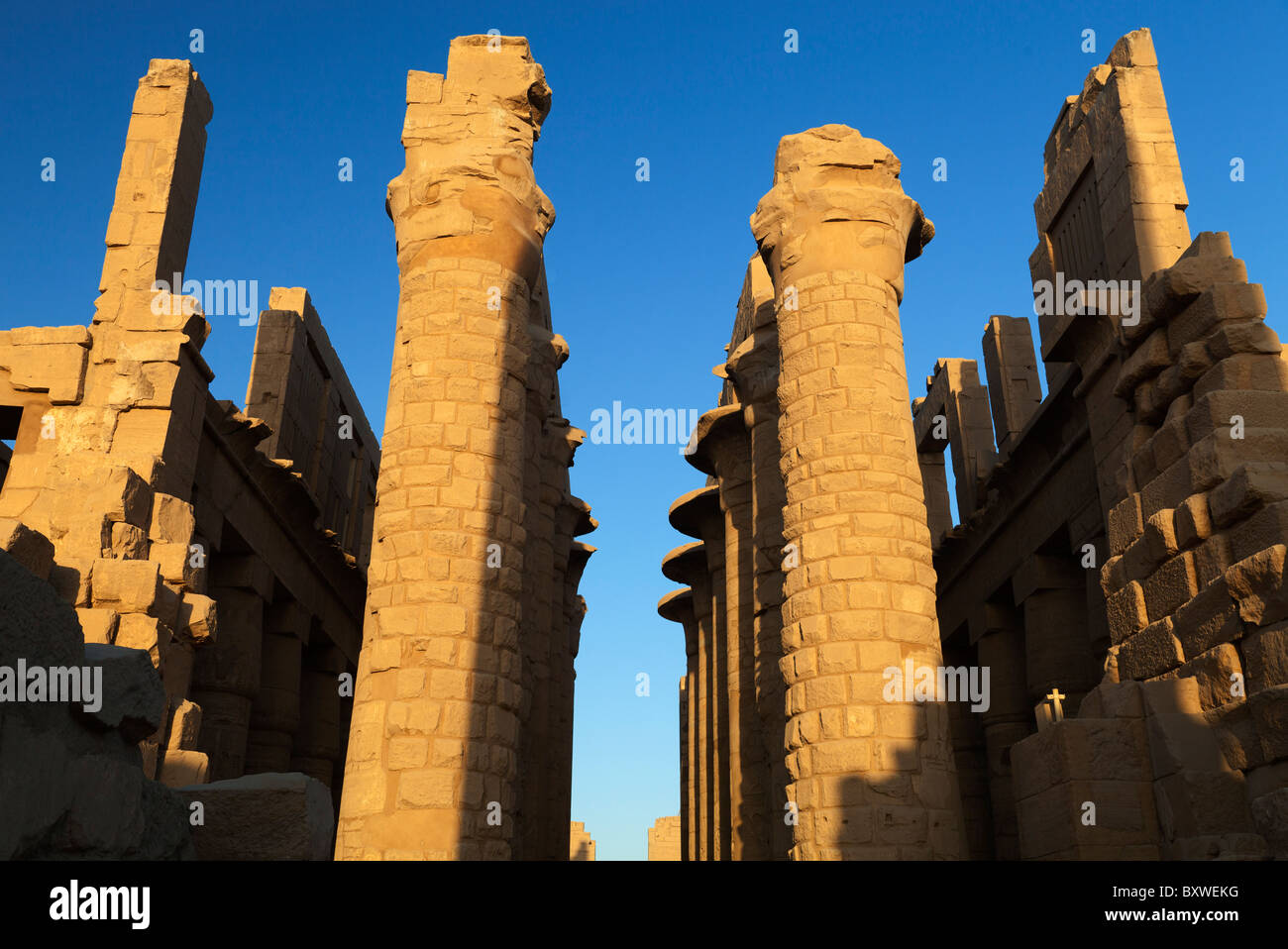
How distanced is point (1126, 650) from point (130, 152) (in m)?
12.1

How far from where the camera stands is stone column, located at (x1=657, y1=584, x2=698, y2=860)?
23047 mm

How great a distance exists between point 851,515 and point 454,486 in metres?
3.94

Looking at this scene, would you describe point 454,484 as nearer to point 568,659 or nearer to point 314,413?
point 314,413

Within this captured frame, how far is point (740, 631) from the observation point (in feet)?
53.8

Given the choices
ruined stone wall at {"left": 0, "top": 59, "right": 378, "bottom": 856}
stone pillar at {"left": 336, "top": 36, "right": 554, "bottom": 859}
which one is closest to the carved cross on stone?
stone pillar at {"left": 336, "top": 36, "right": 554, "bottom": 859}

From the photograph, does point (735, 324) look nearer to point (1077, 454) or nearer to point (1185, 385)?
point (1077, 454)

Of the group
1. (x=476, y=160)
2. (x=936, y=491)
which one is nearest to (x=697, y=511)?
(x=936, y=491)

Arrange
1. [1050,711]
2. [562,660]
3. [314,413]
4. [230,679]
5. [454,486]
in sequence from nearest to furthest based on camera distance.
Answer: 1. [1050,711]
2. [454,486]
3. [230,679]
4. [314,413]
5. [562,660]

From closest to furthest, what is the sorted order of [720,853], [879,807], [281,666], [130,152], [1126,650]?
[1126,650] → [879,807] → [130,152] → [281,666] → [720,853]

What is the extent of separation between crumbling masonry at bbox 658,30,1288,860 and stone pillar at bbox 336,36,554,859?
285 cm

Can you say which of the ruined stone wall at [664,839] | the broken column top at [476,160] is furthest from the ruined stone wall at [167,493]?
the ruined stone wall at [664,839]

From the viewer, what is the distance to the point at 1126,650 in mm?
8797

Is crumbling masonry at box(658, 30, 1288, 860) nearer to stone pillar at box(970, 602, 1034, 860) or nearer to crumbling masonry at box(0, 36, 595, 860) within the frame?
stone pillar at box(970, 602, 1034, 860)
